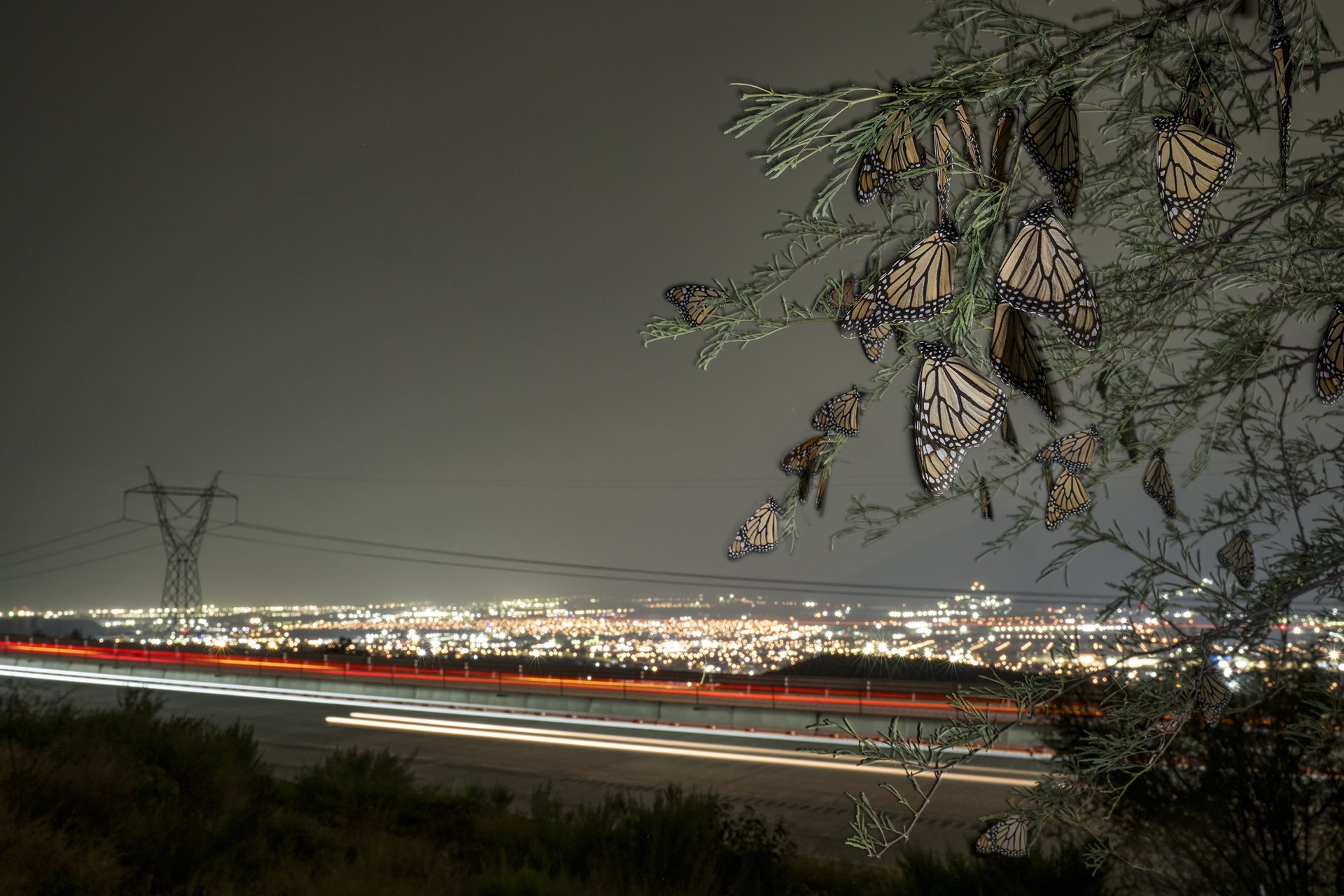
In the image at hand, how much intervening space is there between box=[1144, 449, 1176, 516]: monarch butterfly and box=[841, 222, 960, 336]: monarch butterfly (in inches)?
71.9

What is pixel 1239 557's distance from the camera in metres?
2.63

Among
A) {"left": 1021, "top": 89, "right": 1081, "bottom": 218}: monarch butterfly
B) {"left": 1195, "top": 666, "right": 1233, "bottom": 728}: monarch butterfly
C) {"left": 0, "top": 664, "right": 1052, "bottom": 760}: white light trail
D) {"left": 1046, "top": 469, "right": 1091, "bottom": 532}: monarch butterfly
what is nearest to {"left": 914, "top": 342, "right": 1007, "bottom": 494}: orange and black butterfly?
{"left": 1021, "top": 89, "right": 1081, "bottom": 218}: monarch butterfly

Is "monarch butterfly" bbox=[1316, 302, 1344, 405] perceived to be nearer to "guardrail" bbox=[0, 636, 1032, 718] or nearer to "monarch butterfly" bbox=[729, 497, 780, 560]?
"monarch butterfly" bbox=[729, 497, 780, 560]

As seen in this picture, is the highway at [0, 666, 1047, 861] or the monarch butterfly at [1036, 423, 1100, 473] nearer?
the monarch butterfly at [1036, 423, 1100, 473]

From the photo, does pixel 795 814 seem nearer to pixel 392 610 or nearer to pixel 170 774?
pixel 170 774

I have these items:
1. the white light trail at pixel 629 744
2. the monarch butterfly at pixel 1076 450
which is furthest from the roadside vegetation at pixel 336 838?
the monarch butterfly at pixel 1076 450

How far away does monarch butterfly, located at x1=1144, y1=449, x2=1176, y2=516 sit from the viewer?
2.67 m

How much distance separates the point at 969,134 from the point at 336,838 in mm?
10007

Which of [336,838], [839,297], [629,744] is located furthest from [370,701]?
[839,297]

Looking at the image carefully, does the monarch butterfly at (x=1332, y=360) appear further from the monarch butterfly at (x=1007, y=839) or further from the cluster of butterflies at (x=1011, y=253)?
the monarch butterfly at (x=1007, y=839)

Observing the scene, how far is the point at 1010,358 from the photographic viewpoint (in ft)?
3.60

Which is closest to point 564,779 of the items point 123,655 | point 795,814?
point 795,814

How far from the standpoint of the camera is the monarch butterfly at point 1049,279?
1.09 meters

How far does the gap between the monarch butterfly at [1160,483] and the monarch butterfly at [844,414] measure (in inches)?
47.4
